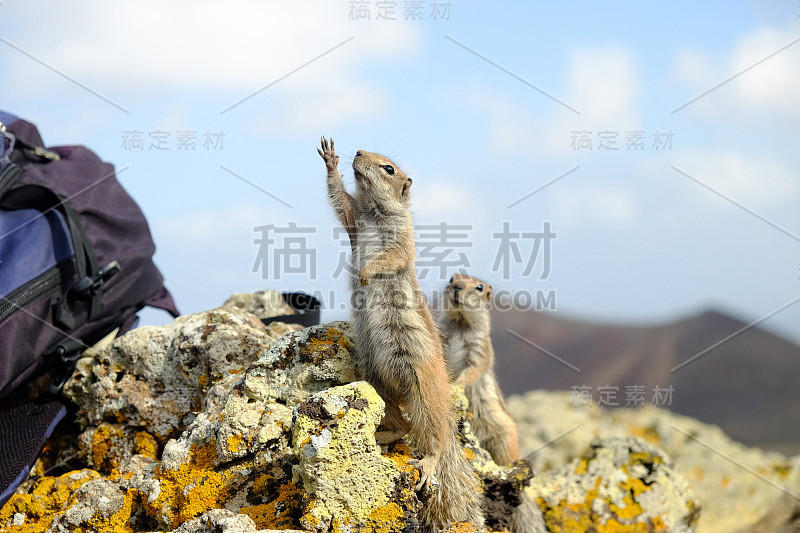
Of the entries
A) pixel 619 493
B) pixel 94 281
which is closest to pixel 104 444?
pixel 94 281

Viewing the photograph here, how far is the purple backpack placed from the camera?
192 inches

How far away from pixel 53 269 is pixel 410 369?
316cm

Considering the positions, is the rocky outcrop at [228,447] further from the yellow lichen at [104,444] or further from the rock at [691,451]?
the rock at [691,451]

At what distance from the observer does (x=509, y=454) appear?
19.0 feet

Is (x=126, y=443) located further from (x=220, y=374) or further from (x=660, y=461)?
(x=660, y=461)

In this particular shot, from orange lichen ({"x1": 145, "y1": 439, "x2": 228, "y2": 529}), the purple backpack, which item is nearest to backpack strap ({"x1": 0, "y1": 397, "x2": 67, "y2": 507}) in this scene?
the purple backpack

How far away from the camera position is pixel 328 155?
4473 mm

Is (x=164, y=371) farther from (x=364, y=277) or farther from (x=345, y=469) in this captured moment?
(x=345, y=469)

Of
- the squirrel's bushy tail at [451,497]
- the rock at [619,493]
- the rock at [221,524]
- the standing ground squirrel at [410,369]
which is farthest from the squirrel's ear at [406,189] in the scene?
the rock at [619,493]

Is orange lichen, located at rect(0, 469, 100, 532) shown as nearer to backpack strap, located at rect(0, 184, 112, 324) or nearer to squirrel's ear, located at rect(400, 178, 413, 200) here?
backpack strap, located at rect(0, 184, 112, 324)

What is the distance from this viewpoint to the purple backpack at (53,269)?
4.88 meters

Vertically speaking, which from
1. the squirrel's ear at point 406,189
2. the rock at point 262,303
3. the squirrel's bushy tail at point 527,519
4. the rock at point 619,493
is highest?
the squirrel's ear at point 406,189

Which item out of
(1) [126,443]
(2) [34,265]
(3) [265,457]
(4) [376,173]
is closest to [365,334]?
(3) [265,457]

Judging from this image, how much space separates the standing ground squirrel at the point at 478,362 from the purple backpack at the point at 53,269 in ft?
9.56
